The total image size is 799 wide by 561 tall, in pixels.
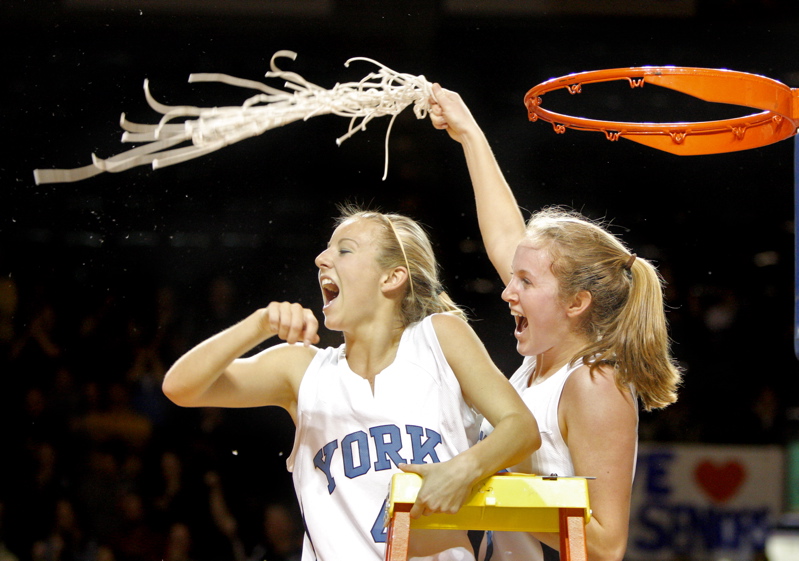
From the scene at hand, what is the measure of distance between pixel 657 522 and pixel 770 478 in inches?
17.3

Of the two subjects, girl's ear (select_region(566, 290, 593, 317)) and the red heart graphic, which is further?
the red heart graphic

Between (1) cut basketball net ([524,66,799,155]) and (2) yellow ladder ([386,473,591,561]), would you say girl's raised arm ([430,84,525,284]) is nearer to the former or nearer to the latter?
(1) cut basketball net ([524,66,799,155])

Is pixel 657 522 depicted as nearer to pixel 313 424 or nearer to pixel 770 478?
pixel 770 478

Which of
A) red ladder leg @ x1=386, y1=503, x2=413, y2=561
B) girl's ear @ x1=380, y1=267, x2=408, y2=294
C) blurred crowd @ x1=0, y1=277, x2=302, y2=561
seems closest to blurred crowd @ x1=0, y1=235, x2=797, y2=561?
blurred crowd @ x1=0, y1=277, x2=302, y2=561

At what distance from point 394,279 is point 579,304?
324mm

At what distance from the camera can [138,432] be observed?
9.74ft

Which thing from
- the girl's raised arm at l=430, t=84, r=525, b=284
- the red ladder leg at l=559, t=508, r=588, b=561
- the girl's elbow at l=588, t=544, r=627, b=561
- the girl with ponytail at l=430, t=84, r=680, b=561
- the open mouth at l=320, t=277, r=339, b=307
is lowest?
the girl's elbow at l=588, t=544, r=627, b=561

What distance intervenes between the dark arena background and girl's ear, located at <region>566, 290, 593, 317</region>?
128cm

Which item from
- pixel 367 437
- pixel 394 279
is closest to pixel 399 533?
pixel 367 437

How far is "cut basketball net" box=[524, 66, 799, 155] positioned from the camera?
1443 millimetres

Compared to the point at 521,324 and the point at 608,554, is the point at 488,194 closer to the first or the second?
the point at 521,324

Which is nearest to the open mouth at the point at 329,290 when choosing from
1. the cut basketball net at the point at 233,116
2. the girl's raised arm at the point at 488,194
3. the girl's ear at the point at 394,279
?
the girl's ear at the point at 394,279

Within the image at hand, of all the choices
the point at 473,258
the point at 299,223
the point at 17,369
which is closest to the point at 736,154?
the point at 473,258

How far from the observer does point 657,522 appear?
287 centimetres
